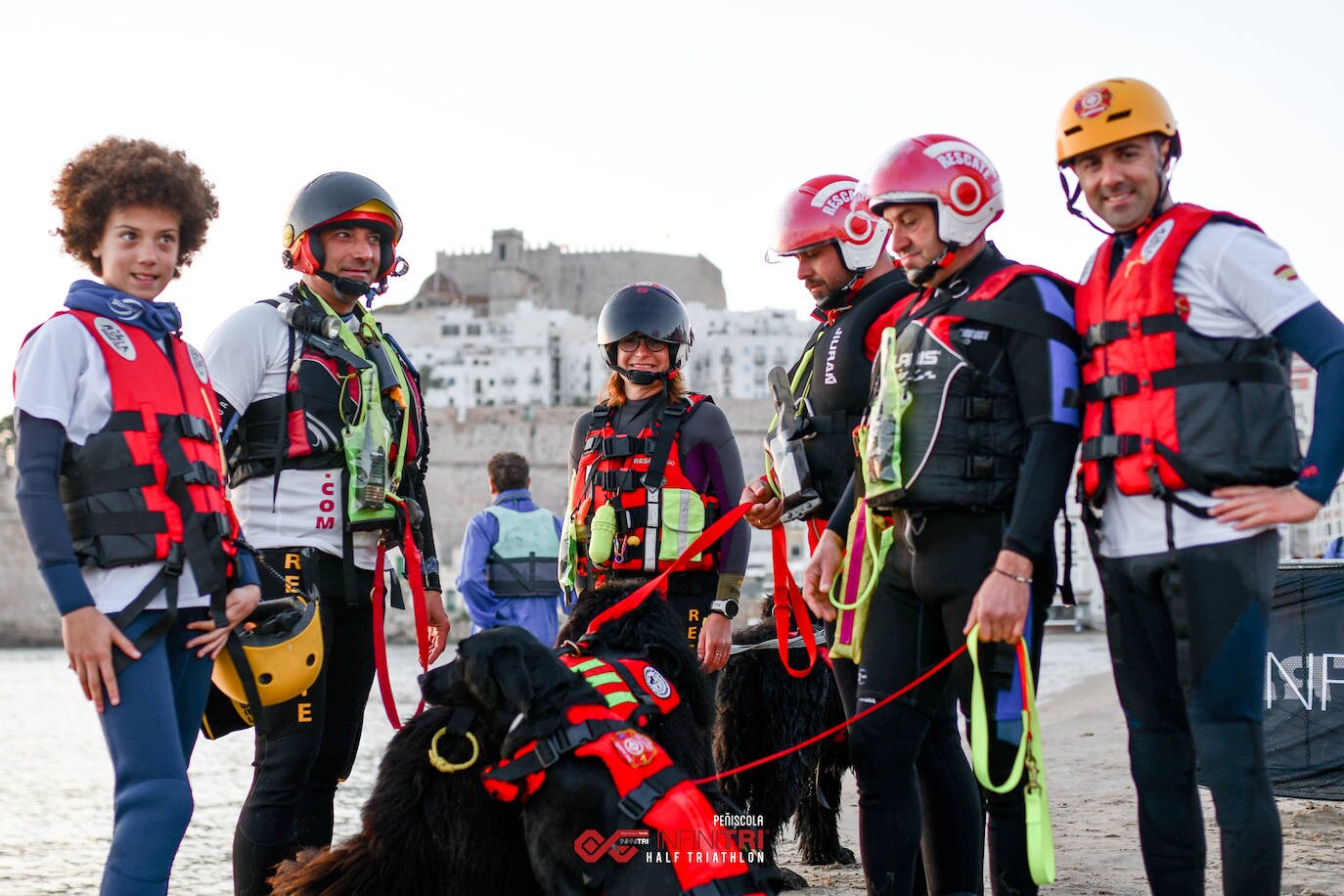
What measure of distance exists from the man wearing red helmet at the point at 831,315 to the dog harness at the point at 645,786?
156 cm

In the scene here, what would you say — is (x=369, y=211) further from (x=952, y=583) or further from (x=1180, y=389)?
(x=1180, y=389)

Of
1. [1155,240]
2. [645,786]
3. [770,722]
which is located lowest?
[770,722]

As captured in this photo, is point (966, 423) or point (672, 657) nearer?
point (966, 423)

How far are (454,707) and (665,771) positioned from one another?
0.65 m

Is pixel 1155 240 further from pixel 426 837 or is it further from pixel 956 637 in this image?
pixel 426 837

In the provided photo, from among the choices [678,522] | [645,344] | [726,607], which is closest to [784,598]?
[726,607]

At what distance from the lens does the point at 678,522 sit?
18.2 ft

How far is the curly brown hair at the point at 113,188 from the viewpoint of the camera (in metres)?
3.88

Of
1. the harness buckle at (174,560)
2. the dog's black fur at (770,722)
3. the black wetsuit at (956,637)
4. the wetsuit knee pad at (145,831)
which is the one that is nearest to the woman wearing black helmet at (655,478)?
the dog's black fur at (770,722)

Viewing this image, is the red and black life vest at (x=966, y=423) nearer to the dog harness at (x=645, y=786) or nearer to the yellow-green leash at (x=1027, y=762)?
the yellow-green leash at (x=1027, y=762)

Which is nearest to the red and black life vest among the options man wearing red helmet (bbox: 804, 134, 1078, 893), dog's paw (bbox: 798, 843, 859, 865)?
man wearing red helmet (bbox: 804, 134, 1078, 893)

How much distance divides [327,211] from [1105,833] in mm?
4705

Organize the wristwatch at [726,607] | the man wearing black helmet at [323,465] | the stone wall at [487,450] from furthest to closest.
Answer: the stone wall at [487,450]
the wristwatch at [726,607]
the man wearing black helmet at [323,465]

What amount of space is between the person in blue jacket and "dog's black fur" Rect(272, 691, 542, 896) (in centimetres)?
590
